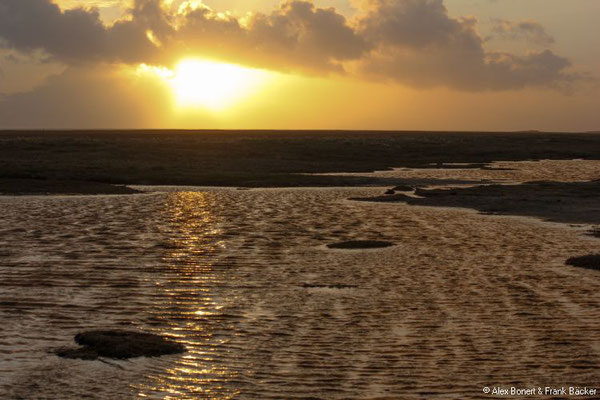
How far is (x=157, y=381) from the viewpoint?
13.1 meters

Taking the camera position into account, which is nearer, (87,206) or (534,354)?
(534,354)

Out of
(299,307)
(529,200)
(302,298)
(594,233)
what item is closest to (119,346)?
(299,307)

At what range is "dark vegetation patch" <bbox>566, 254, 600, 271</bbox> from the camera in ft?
78.5

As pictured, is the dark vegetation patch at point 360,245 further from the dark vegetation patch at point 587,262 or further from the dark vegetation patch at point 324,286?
the dark vegetation patch at point 324,286

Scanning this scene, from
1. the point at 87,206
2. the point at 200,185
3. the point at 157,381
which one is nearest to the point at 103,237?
the point at 87,206

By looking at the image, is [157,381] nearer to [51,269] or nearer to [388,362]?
[388,362]

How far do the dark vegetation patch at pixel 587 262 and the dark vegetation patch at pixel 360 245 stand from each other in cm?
697

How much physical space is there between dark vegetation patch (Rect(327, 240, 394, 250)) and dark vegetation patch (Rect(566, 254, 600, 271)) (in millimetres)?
6969

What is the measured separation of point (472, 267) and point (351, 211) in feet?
61.3

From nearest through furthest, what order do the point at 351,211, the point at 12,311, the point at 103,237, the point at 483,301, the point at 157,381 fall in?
the point at 157,381 → the point at 12,311 → the point at 483,301 → the point at 103,237 → the point at 351,211

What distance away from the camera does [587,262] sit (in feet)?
79.3

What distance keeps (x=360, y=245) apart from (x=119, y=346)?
15394 millimetres

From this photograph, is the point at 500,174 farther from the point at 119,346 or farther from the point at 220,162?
the point at 119,346

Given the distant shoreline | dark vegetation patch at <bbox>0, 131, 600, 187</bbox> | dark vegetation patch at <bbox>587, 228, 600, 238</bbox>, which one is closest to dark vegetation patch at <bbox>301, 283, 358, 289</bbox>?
dark vegetation patch at <bbox>587, 228, 600, 238</bbox>
